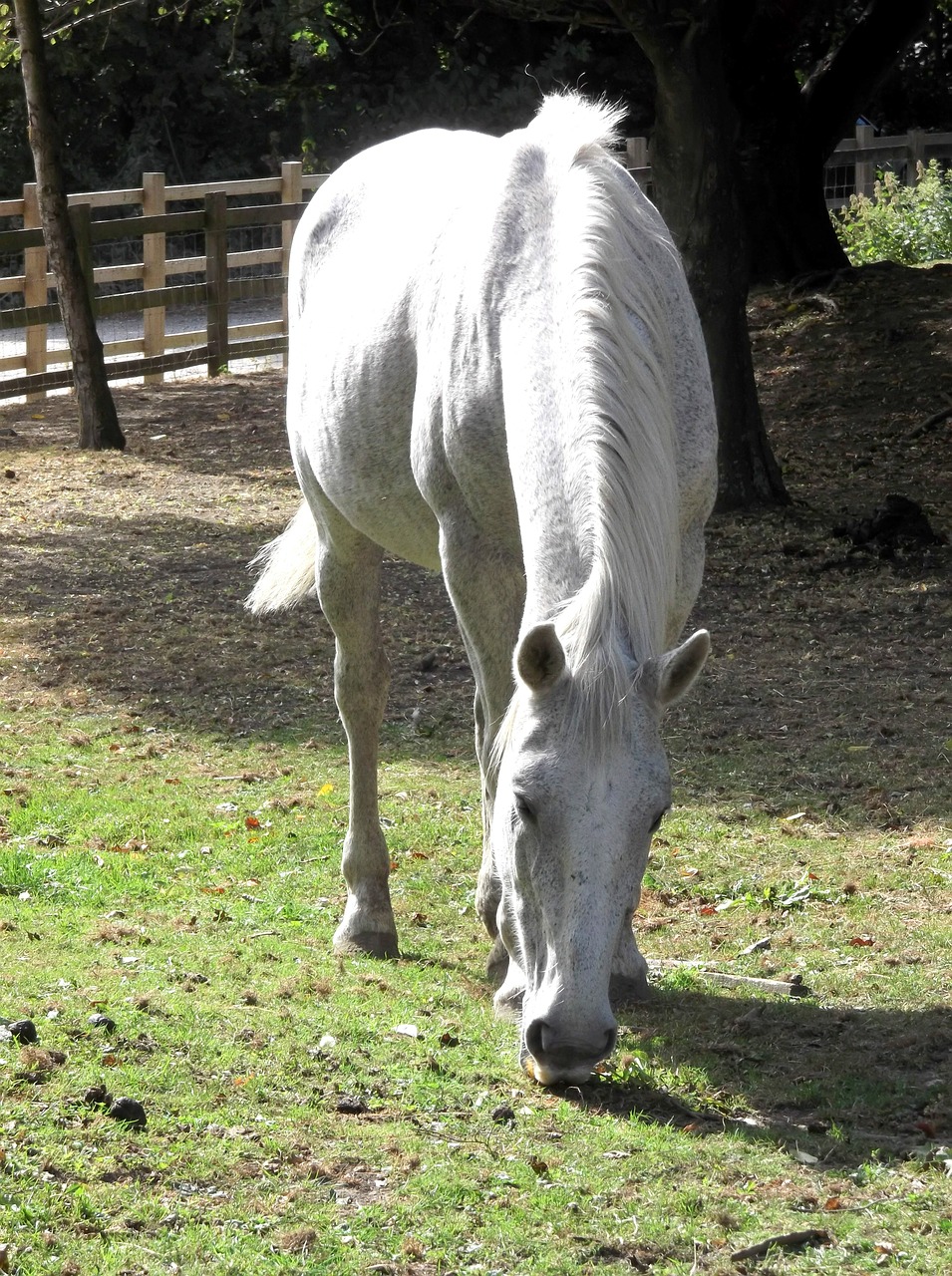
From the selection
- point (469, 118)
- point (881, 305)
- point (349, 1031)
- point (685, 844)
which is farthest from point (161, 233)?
point (349, 1031)

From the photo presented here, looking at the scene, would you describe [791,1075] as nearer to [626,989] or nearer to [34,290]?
[626,989]

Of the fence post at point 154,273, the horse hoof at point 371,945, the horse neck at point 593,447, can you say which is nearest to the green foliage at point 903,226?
the fence post at point 154,273

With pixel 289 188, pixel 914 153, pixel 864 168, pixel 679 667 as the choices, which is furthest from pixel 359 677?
pixel 914 153

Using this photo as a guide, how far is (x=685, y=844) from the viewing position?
5.32 meters

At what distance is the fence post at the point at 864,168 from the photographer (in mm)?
22359

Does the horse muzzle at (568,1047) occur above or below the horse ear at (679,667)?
below

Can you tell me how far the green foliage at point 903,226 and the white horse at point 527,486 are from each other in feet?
44.6

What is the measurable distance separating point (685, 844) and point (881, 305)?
9432 mm

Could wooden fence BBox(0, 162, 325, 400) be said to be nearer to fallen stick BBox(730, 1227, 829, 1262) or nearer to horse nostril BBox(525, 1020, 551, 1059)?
horse nostril BBox(525, 1020, 551, 1059)

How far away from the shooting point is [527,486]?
128 inches

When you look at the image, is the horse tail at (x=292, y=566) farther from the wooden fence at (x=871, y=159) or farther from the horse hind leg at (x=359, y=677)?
the wooden fence at (x=871, y=159)

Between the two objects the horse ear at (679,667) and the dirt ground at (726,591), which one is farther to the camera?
the dirt ground at (726,591)

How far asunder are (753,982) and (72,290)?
9890 mm

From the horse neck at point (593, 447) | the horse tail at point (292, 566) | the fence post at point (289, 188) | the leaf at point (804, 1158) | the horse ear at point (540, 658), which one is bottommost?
the leaf at point (804, 1158)
